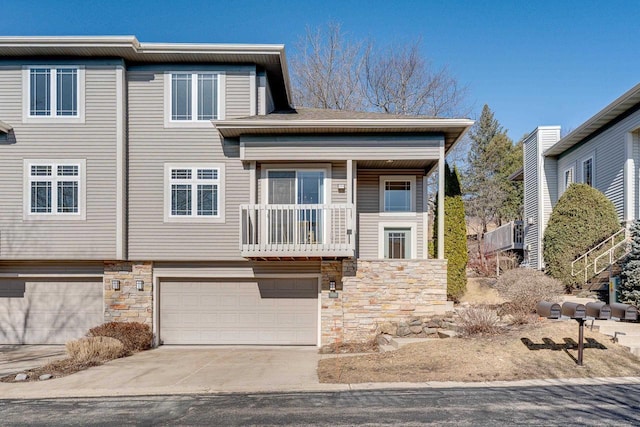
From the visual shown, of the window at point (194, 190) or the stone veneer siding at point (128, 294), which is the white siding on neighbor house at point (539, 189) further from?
the stone veneer siding at point (128, 294)

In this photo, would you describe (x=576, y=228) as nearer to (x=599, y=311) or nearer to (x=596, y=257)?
(x=596, y=257)

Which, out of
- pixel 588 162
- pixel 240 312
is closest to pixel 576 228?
pixel 588 162

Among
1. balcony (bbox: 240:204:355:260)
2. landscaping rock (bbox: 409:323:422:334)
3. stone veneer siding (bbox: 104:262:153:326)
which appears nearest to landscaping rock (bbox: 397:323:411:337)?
landscaping rock (bbox: 409:323:422:334)

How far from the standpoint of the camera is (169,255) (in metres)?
11.7

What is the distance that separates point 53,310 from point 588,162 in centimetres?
1733

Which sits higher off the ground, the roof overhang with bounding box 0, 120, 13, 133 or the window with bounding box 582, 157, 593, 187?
the roof overhang with bounding box 0, 120, 13, 133

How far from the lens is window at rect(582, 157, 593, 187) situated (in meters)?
16.2

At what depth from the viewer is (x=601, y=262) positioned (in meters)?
12.5

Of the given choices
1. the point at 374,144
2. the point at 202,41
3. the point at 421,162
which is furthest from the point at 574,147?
the point at 202,41

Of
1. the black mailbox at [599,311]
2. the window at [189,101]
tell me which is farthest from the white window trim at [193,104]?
the black mailbox at [599,311]

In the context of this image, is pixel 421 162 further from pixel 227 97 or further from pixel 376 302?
pixel 227 97

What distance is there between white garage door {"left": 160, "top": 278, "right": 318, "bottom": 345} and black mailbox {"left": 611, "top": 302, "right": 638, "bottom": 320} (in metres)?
6.50

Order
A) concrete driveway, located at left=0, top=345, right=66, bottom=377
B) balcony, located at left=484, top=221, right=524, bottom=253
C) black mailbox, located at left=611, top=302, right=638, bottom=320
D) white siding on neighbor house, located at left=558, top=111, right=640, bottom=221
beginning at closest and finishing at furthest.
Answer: black mailbox, located at left=611, top=302, right=638, bottom=320 < concrete driveway, located at left=0, top=345, right=66, bottom=377 < white siding on neighbor house, located at left=558, top=111, right=640, bottom=221 < balcony, located at left=484, top=221, right=524, bottom=253

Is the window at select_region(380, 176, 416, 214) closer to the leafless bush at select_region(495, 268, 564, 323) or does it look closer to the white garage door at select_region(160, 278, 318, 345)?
the white garage door at select_region(160, 278, 318, 345)
